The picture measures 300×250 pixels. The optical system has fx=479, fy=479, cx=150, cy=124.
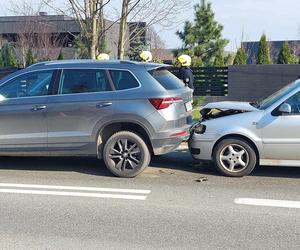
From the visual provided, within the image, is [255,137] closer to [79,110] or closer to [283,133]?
[283,133]

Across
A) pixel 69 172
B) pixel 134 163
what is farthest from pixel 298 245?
pixel 69 172

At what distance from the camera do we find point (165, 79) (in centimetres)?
762

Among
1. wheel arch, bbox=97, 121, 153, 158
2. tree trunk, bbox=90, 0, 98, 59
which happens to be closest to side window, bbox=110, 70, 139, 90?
wheel arch, bbox=97, 121, 153, 158

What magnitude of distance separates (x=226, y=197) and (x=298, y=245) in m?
1.71

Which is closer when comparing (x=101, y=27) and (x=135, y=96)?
(x=135, y=96)

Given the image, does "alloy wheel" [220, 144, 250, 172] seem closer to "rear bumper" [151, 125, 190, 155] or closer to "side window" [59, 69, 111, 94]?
"rear bumper" [151, 125, 190, 155]

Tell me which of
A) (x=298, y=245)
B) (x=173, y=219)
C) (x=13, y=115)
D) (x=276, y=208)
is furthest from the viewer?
(x=13, y=115)

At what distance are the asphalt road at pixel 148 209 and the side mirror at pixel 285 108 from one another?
1.02m

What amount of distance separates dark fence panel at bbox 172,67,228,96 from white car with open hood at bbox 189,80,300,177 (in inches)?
441

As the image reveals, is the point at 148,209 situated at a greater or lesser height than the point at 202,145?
lesser

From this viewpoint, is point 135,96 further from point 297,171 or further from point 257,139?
point 297,171

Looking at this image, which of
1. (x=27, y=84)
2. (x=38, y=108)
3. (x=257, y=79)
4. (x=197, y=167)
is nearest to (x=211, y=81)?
(x=257, y=79)

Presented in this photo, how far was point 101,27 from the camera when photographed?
13.9m

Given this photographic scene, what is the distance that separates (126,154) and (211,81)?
11.9m
